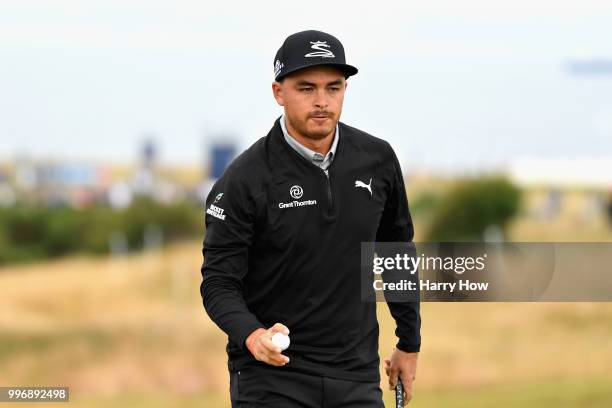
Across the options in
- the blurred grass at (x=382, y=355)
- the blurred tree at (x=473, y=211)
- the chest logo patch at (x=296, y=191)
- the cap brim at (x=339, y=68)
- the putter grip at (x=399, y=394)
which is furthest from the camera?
the blurred tree at (x=473, y=211)

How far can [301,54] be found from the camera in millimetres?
6672

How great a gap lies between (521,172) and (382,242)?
120m

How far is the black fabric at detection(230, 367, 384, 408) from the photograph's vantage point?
676cm

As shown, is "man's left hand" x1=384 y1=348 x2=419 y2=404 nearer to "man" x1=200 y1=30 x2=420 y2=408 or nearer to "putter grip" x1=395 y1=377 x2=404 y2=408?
"putter grip" x1=395 y1=377 x2=404 y2=408

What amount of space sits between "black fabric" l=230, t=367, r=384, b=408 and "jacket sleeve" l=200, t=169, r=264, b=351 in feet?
0.73

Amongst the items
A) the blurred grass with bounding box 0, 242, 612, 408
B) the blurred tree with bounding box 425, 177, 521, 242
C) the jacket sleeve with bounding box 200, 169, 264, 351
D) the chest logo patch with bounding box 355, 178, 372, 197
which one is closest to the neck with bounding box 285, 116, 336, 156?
the chest logo patch with bounding box 355, 178, 372, 197

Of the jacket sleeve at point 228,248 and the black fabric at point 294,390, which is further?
the black fabric at point 294,390

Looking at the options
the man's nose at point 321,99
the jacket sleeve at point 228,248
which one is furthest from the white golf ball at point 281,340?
the man's nose at point 321,99

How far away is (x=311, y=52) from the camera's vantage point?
261 inches

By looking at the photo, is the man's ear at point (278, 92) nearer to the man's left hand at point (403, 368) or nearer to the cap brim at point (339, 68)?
the cap brim at point (339, 68)

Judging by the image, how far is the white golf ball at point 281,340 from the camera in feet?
20.3

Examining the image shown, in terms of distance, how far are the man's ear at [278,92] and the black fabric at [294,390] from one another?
1450 millimetres

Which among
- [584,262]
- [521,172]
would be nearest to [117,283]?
[584,262]

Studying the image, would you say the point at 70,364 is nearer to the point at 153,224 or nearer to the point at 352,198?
the point at 352,198
